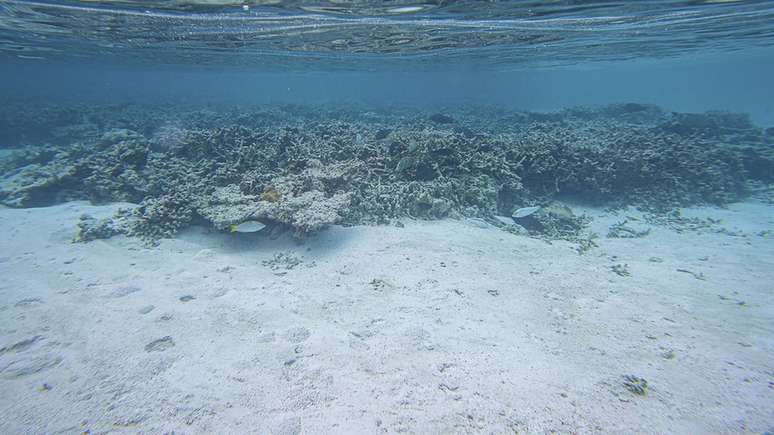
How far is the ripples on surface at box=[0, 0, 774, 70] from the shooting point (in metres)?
12.1

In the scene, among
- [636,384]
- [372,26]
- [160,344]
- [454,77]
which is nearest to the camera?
[636,384]

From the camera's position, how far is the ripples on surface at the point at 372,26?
12.1m

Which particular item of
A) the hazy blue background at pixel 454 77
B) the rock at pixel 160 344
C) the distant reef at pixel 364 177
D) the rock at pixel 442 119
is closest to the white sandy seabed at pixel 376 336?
the rock at pixel 160 344

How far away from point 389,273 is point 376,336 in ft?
5.48

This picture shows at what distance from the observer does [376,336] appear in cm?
438

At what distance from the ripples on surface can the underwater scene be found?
0.24 metres

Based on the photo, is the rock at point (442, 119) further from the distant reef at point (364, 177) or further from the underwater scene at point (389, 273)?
the distant reef at point (364, 177)

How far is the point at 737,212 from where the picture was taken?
33.4 ft

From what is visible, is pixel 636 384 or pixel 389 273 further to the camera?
pixel 389 273

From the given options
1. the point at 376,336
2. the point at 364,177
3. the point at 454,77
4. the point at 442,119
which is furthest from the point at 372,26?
the point at 454,77

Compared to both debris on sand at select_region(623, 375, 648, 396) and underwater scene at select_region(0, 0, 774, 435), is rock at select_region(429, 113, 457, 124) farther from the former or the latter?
debris on sand at select_region(623, 375, 648, 396)

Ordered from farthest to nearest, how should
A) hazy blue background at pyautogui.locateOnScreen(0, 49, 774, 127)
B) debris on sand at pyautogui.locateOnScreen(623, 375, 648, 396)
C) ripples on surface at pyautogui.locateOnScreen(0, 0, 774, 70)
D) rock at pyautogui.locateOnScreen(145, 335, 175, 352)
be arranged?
hazy blue background at pyautogui.locateOnScreen(0, 49, 774, 127) < ripples on surface at pyautogui.locateOnScreen(0, 0, 774, 70) < rock at pyautogui.locateOnScreen(145, 335, 175, 352) < debris on sand at pyautogui.locateOnScreen(623, 375, 648, 396)

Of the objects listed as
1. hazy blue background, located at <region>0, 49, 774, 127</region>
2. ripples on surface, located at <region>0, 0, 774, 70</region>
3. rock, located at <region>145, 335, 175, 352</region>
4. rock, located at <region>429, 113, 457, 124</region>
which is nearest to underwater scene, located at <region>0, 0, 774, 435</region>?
rock, located at <region>145, 335, 175, 352</region>

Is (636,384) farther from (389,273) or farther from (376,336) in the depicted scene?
(389,273)
